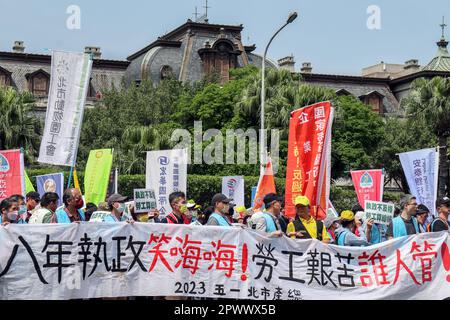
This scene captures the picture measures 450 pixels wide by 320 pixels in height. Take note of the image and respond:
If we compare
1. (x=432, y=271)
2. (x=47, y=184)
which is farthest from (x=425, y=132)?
(x=432, y=271)

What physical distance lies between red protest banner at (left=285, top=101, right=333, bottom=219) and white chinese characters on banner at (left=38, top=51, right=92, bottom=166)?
12.6 feet

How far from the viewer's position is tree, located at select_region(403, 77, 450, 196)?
42781mm

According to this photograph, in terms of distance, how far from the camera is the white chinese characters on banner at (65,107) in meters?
15.6

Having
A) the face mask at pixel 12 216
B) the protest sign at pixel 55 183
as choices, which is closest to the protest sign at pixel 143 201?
the face mask at pixel 12 216

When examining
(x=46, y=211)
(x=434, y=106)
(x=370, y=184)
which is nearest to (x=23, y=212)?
(x=46, y=211)

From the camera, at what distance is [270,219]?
38.9 feet

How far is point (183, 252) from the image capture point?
11.3 meters

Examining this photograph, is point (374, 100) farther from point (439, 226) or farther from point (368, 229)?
point (439, 226)

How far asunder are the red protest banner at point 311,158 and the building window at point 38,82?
1970 inches

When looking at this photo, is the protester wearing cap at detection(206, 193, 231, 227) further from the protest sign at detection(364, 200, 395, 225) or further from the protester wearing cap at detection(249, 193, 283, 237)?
the protest sign at detection(364, 200, 395, 225)

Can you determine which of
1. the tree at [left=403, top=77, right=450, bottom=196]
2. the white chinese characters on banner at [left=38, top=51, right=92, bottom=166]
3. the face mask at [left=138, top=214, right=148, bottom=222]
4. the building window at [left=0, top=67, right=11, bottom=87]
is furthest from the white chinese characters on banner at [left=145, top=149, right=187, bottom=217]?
the building window at [left=0, top=67, right=11, bottom=87]

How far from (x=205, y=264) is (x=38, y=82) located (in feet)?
175

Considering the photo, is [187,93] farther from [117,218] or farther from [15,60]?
[117,218]
